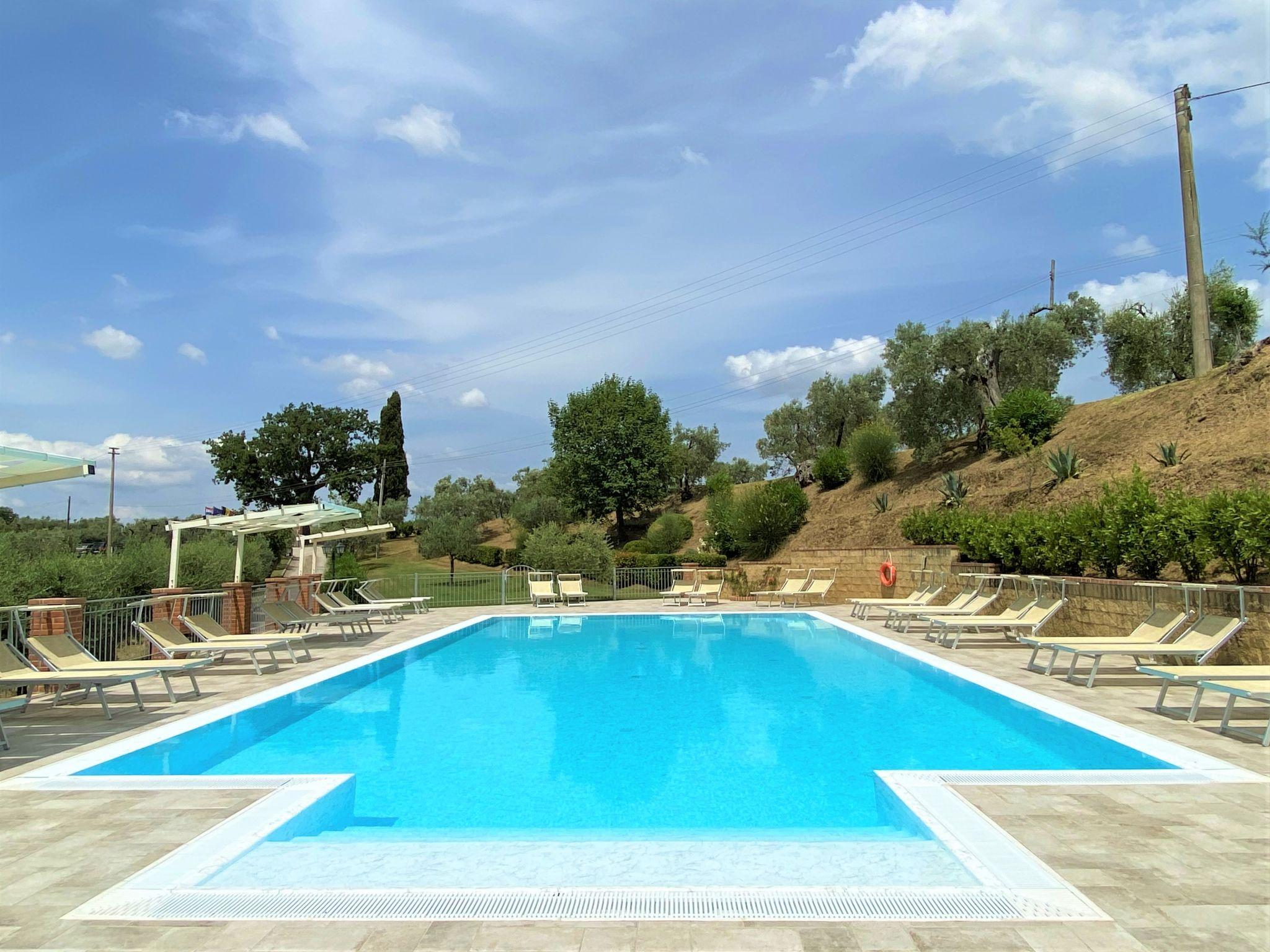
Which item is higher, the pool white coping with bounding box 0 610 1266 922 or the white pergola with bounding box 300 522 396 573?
the white pergola with bounding box 300 522 396 573

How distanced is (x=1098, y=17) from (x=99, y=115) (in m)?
17.1

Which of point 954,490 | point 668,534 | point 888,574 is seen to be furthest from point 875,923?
point 668,534

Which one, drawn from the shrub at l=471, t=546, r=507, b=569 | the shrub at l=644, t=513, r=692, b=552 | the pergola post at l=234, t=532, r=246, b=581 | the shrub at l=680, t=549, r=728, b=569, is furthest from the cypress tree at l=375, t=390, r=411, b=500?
the pergola post at l=234, t=532, r=246, b=581

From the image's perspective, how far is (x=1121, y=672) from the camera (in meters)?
9.44

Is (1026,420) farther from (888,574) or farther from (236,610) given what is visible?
(236,610)

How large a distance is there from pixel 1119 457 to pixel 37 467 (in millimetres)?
19378

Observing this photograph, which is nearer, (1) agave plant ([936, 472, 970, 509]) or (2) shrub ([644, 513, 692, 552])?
(1) agave plant ([936, 472, 970, 509])

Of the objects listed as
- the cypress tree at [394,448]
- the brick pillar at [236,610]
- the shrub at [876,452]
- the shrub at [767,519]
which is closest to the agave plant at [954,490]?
the shrub at [767,519]

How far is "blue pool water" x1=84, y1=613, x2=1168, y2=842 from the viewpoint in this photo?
5.30 metres

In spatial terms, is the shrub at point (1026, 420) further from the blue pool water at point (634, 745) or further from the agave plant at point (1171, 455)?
the blue pool water at point (634, 745)

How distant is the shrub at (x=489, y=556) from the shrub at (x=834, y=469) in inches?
606

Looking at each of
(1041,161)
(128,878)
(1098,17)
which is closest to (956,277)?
(1041,161)

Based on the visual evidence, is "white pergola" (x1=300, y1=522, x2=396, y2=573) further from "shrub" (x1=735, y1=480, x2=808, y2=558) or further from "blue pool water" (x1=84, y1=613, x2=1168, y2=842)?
"shrub" (x1=735, y1=480, x2=808, y2=558)

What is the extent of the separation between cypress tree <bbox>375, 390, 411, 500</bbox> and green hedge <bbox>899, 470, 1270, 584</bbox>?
45669 mm
